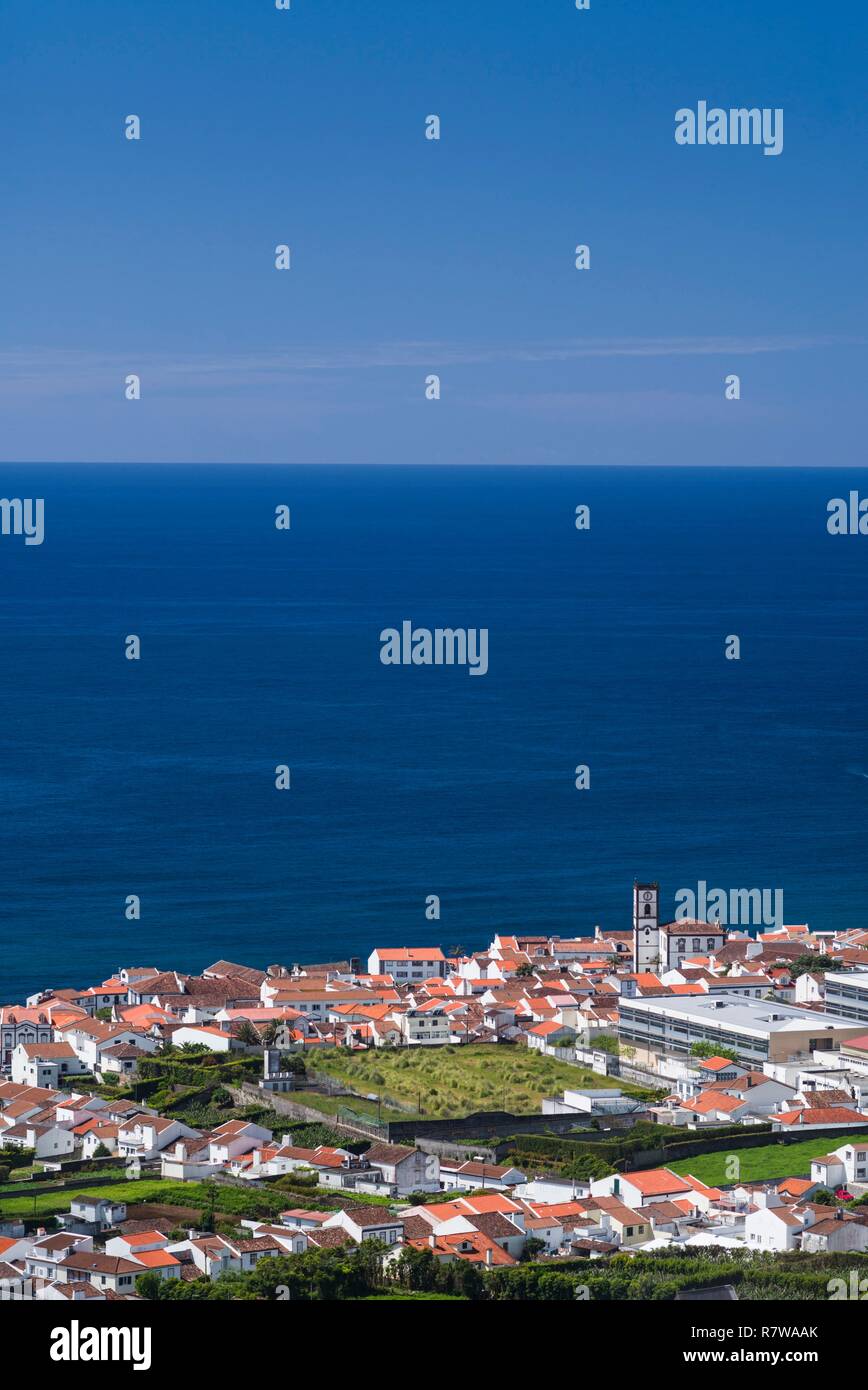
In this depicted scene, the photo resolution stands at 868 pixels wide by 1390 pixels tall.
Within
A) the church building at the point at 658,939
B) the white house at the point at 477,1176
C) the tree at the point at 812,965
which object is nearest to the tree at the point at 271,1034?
the white house at the point at 477,1176

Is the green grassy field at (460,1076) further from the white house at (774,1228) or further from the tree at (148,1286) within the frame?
the tree at (148,1286)

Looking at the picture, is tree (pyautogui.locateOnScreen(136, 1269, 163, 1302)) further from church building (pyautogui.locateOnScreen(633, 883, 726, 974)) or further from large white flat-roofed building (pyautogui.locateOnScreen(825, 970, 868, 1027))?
church building (pyautogui.locateOnScreen(633, 883, 726, 974))

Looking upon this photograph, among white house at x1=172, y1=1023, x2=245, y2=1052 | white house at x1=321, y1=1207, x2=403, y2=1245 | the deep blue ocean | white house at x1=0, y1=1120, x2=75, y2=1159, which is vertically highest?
the deep blue ocean

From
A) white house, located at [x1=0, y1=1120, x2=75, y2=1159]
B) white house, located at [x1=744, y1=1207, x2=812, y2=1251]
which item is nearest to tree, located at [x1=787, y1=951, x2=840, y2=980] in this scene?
white house, located at [x1=0, y1=1120, x2=75, y2=1159]

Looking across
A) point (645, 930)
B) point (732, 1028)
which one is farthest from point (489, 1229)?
point (645, 930)

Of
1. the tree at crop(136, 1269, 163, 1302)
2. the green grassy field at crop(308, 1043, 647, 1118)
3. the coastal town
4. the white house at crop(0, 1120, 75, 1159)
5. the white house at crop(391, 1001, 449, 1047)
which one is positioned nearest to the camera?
the tree at crop(136, 1269, 163, 1302)

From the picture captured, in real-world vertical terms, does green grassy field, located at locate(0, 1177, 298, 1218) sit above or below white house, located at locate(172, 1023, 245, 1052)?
below

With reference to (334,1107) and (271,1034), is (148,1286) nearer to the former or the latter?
(334,1107)
